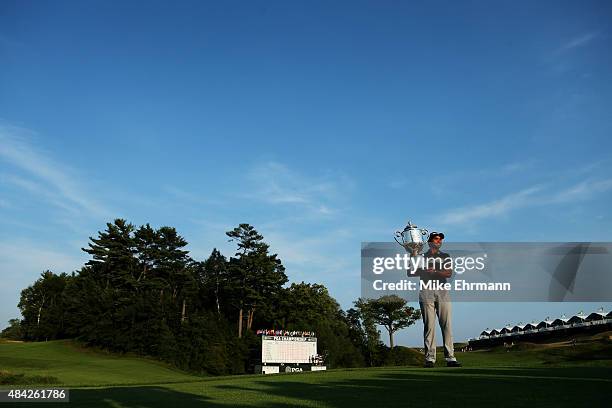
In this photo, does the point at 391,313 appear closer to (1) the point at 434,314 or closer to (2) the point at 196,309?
(2) the point at 196,309

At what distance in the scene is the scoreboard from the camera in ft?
209

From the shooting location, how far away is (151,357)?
67.3 m

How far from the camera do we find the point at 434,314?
1505 centimetres

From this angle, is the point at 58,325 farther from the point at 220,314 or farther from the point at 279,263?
the point at 279,263

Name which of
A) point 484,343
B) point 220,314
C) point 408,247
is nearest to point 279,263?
point 220,314

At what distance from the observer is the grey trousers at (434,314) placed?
14734mm

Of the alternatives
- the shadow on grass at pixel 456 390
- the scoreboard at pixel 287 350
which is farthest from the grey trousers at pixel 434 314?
the scoreboard at pixel 287 350

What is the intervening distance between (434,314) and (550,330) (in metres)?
104

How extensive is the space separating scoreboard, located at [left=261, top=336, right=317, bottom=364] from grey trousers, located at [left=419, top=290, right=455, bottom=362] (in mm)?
50863

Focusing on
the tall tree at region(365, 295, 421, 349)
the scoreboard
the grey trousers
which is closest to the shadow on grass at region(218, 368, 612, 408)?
the grey trousers

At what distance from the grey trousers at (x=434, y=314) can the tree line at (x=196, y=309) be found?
5797 cm

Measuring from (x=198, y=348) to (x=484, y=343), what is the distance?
78.4 meters

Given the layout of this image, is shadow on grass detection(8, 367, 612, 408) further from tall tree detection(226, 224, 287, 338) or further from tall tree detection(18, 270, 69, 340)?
tall tree detection(18, 270, 69, 340)

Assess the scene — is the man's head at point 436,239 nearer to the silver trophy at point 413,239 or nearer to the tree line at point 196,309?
the silver trophy at point 413,239
